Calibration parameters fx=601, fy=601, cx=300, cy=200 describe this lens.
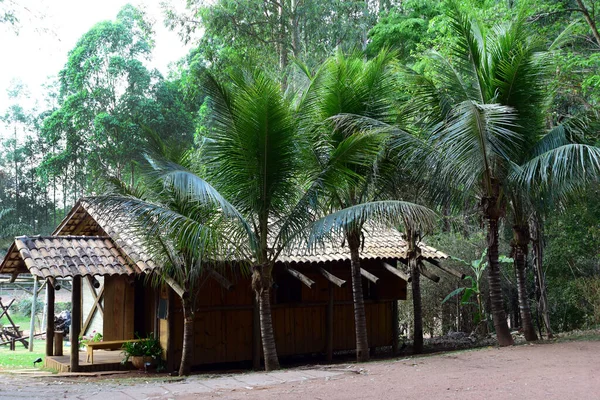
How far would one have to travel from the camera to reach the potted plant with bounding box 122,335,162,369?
1177cm

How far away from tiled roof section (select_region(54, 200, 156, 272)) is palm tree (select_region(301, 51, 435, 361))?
10.6ft

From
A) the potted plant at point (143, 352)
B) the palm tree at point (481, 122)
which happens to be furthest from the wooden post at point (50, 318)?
the palm tree at point (481, 122)

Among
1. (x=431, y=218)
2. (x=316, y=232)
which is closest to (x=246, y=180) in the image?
(x=316, y=232)

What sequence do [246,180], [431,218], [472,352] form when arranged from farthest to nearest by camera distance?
[472,352]
[246,180]
[431,218]

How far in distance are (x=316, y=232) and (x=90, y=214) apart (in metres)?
5.78

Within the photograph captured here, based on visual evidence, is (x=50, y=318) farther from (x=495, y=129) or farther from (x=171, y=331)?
(x=495, y=129)

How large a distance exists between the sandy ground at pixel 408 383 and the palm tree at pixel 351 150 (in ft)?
7.06

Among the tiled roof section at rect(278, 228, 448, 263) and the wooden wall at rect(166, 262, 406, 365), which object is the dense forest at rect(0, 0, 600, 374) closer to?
the tiled roof section at rect(278, 228, 448, 263)

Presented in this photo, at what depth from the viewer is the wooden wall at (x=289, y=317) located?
12.3 m

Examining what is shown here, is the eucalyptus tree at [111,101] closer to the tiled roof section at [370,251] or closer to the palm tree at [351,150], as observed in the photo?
the tiled roof section at [370,251]

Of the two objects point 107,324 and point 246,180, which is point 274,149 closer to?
point 246,180

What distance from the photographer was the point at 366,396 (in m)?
6.81

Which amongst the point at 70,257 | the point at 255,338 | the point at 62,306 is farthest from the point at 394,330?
the point at 62,306

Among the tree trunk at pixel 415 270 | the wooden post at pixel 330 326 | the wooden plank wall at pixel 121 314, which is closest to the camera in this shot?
the wooden plank wall at pixel 121 314
